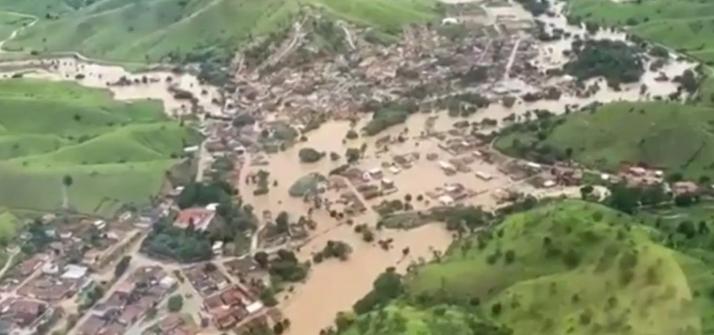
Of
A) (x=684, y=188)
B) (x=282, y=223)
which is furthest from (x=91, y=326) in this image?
(x=684, y=188)

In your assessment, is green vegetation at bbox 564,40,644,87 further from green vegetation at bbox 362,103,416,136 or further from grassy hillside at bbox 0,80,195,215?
grassy hillside at bbox 0,80,195,215

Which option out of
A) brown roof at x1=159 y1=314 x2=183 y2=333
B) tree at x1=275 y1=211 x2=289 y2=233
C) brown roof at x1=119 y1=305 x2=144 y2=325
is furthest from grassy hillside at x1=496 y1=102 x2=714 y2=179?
brown roof at x1=119 y1=305 x2=144 y2=325

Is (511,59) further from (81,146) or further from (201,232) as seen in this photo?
(201,232)

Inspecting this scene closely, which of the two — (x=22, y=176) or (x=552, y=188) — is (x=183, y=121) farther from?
(x=552, y=188)

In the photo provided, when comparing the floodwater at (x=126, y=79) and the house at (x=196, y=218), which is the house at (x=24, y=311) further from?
the floodwater at (x=126, y=79)

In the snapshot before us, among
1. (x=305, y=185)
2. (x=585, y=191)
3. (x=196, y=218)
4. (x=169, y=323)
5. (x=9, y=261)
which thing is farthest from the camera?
(x=305, y=185)
